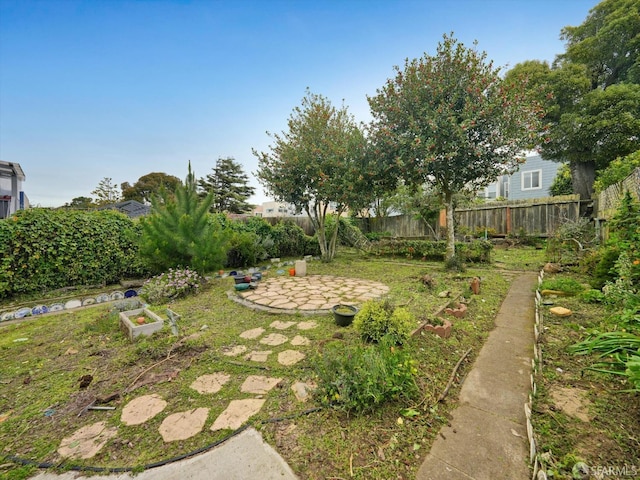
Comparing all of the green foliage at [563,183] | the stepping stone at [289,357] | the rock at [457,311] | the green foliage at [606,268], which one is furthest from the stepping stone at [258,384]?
the green foliage at [563,183]

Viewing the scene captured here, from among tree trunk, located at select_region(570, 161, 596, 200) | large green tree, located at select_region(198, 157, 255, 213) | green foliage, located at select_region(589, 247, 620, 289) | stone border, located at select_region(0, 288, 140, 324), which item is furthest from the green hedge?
large green tree, located at select_region(198, 157, 255, 213)

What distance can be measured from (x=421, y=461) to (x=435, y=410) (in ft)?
1.45

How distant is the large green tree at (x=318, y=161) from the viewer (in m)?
7.20

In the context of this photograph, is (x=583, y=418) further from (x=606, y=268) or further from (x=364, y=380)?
(x=606, y=268)

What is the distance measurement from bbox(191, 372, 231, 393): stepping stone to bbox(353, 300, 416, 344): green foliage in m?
1.38

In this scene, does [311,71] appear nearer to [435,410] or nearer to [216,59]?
[216,59]

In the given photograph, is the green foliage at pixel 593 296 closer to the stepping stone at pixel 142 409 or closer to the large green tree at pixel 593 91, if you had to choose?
the stepping stone at pixel 142 409

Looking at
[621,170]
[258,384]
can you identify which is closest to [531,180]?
[621,170]

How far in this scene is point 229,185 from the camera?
85.2 feet

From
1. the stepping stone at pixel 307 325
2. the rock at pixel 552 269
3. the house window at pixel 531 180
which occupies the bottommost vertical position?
the stepping stone at pixel 307 325

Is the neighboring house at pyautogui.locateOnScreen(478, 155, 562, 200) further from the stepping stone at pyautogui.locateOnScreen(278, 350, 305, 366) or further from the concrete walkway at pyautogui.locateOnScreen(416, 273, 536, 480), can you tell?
the stepping stone at pyautogui.locateOnScreen(278, 350, 305, 366)

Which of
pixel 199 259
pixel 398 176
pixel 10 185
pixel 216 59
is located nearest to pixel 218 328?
pixel 199 259

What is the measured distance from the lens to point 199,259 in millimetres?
5422

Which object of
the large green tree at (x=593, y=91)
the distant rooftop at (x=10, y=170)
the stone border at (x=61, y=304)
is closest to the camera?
the stone border at (x=61, y=304)
